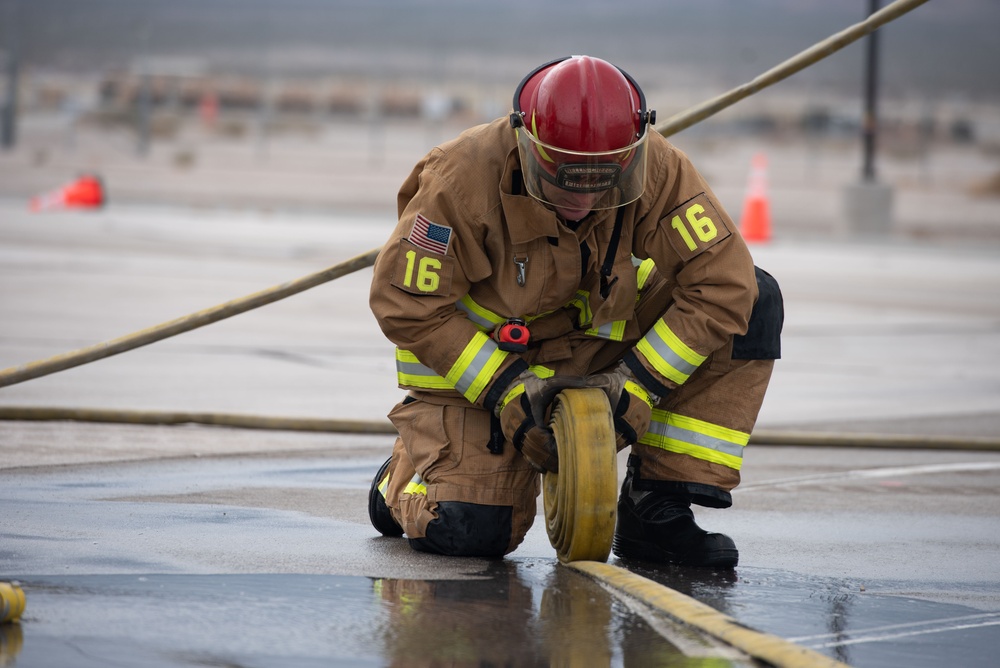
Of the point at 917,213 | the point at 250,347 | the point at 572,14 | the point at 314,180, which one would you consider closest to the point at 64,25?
the point at 572,14

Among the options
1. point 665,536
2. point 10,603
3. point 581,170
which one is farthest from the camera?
point 665,536

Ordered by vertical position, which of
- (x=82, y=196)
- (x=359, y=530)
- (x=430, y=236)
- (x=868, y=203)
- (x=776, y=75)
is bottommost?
(x=359, y=530)

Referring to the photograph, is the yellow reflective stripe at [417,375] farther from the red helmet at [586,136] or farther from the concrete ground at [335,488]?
the red helmet at [586,136]

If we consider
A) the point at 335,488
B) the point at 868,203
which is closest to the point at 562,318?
the point at 335,488

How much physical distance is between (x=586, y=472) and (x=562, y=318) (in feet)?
1.84

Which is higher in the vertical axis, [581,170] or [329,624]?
[581,170]

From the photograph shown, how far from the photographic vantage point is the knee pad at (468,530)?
387 centimetres

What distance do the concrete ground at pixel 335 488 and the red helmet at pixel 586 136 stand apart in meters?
0.98

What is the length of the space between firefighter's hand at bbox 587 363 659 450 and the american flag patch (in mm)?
508

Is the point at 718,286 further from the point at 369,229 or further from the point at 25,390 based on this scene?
the point at 369,229

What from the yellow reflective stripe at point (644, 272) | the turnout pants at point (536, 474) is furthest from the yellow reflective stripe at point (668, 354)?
the yellow reflective stripe at point (644, 272)

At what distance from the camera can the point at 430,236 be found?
3770mm

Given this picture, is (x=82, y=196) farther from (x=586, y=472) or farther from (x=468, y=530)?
(x=586, y=472)

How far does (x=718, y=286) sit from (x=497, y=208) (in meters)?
0.61
